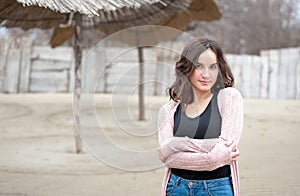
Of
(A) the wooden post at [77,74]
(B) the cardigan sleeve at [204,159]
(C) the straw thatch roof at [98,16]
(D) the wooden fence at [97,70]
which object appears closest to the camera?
(B) the cardigan sleeve at [204,159]

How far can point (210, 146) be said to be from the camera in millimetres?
2113

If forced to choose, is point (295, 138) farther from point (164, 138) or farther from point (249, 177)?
point (164, 138)

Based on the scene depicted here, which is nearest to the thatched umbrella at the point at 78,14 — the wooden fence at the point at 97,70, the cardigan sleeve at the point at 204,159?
the cardigan sleeve at the point at 204,159

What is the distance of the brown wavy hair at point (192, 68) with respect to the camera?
224 cm

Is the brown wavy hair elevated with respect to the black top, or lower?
elevated

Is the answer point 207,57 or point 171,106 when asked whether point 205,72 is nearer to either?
point 207,57

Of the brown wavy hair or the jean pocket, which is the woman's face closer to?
the brown wavy hair

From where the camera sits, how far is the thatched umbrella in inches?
183

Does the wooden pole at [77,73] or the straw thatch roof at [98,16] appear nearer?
the wooden pole at [77,73]

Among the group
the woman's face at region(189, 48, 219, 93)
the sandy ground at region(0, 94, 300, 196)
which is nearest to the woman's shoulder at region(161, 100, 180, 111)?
the woman's face at region(189, 48, 219, 93)

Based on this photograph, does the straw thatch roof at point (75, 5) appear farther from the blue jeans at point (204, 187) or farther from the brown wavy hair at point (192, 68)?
the blue jeans at point (204, 187)

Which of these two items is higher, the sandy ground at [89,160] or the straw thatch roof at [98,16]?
the straw thatch roof at [98,16]

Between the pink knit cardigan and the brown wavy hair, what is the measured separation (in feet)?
0.29

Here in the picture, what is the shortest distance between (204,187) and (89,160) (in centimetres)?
449
